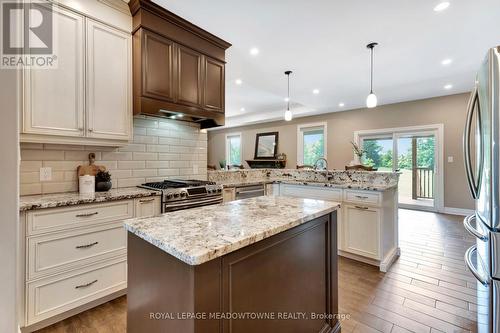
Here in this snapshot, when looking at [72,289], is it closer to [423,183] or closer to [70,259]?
[70,259]

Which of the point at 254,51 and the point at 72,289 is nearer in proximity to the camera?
the point at 72,289

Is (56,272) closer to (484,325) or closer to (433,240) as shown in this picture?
(484,325)

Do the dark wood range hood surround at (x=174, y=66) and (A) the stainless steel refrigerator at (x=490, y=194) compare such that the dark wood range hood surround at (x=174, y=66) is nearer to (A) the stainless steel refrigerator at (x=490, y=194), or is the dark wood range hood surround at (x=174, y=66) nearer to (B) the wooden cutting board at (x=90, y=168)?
(B) the wooden cutting board at (x=90, y=168)

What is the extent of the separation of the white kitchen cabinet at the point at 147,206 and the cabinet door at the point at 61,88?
0.79 metres

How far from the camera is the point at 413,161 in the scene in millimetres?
5727

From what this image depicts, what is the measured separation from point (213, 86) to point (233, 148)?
6.78 m

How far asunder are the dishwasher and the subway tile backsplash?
0.56 m

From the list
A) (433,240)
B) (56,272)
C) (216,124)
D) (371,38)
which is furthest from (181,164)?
(433,240)

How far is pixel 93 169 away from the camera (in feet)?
7.47

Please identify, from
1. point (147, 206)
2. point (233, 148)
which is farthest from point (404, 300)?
point (233, 148)

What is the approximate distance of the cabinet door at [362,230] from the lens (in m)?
2.58

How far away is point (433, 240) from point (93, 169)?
4.61 m

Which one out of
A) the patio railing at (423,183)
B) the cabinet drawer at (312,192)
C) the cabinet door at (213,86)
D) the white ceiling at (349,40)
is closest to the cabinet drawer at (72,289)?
the cabinet door at (213,86)

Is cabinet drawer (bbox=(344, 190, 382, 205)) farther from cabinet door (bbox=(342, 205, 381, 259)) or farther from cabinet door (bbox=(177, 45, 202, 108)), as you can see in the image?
cabinet door (bbox=(177, 45, 202, 108))
